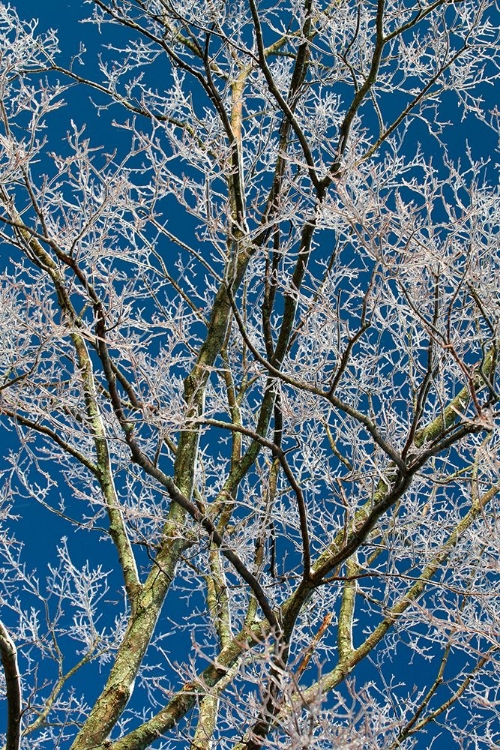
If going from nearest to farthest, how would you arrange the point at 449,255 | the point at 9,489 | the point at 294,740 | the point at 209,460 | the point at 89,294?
1. the point at 294,740
2. the point at 449,255
3. the point at 89,294
4. the point at 9,489
5. the point at 209,460

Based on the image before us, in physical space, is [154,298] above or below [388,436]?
above

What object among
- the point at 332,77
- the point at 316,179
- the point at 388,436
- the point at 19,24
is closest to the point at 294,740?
the point at 388,436

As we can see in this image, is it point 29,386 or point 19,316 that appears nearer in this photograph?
point 19,316

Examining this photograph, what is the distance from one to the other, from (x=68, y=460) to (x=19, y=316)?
2.42 m

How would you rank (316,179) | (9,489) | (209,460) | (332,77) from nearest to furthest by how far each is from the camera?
1. (316,179)
2. (9,489)
3. (332,77)
4. (209,460)

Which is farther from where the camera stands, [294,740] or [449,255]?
[449,255]

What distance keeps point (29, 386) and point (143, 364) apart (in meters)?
0.60

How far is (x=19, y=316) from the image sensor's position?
3.75 metres

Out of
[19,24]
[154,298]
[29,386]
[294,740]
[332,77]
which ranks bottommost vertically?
[294,740]

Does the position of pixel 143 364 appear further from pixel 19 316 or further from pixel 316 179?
pixel 316 179

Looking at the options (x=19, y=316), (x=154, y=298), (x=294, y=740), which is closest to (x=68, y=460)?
(x=154, y=298)

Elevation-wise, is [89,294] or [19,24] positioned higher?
[19,24]

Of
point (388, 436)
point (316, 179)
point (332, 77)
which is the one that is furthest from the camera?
point (332, 77)

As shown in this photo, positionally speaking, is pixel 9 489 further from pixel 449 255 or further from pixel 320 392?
pixel 449 255
